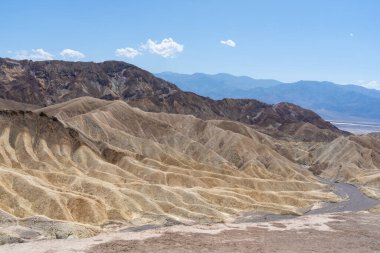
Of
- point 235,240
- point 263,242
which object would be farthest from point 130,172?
point 263,242

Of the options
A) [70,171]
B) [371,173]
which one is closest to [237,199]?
[70,171]

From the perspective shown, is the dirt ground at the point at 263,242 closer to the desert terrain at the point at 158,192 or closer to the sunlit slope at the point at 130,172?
the desert terrain at the point at 158,192

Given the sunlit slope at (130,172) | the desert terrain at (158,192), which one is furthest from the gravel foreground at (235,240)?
A: the sunlit slope at (130,172)

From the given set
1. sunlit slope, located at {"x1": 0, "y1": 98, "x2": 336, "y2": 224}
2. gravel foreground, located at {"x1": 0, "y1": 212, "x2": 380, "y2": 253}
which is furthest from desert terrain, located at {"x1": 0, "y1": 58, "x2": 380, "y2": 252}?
sunlit slope, located at {"x1": 0, "y1": 98, "x2": 336, "y2": 224}

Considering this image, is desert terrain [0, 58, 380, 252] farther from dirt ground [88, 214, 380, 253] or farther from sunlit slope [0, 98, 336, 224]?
sunlit slope [0, 98, 336, 224]

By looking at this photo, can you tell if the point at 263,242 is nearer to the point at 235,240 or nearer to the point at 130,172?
the point at 235,240

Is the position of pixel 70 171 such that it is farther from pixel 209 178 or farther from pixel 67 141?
pixel 209 178
